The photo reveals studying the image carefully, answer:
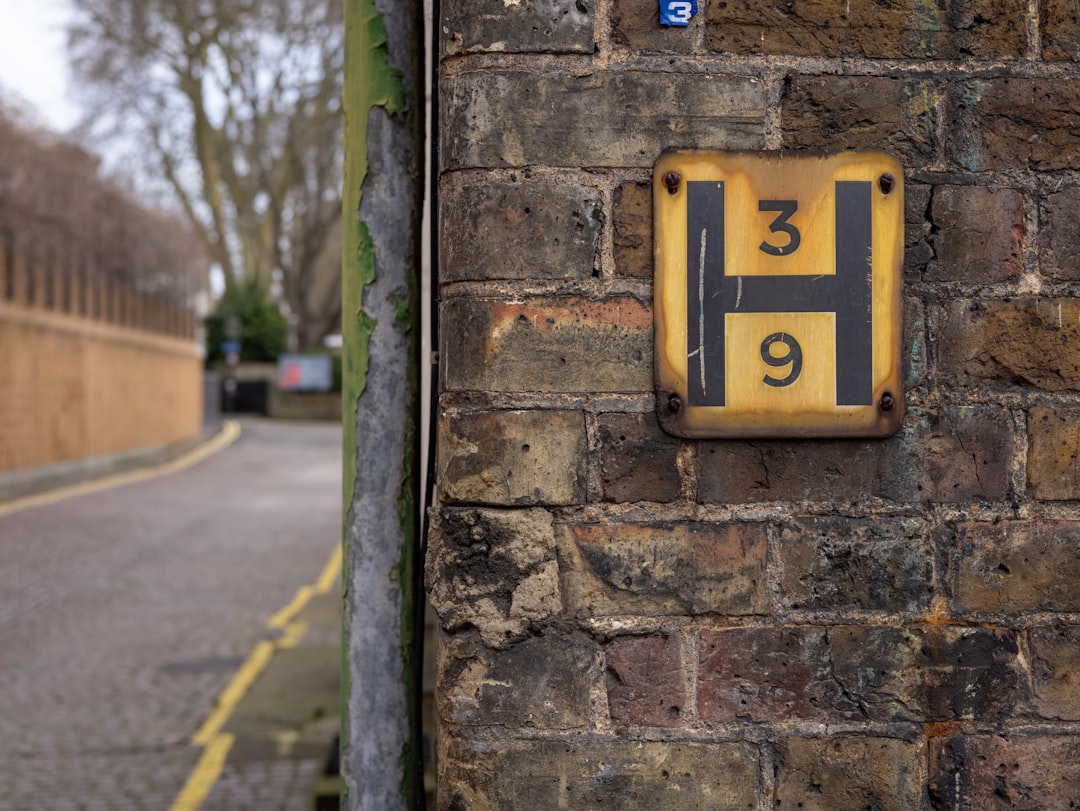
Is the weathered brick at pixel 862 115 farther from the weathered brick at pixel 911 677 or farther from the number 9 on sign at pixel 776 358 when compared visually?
the weathered brick at pixel 911 677

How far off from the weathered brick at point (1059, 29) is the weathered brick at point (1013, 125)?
0.15 ft

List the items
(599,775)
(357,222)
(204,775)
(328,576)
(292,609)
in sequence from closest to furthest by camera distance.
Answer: (599,775) < (357,222) < (204,775) < (292,609) < (328,576)

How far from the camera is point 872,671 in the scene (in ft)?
5.22

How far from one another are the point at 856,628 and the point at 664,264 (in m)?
0.58

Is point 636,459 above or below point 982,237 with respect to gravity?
below

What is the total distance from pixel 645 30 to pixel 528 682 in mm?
932

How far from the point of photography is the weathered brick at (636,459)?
1579 millimetres

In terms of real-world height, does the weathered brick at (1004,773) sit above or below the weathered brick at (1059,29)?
below

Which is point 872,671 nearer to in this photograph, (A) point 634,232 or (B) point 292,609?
(A) point 634,232

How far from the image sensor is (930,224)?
63.5 inches

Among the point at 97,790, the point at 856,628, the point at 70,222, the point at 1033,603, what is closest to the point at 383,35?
the point at 856,628

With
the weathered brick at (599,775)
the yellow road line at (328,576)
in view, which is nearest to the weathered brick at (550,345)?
the weathered brick at (599,775)

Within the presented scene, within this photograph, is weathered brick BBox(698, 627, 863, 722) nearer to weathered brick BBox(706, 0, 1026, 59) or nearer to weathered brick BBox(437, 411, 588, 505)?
weathered brick BBox(437, 411, 588, 505)

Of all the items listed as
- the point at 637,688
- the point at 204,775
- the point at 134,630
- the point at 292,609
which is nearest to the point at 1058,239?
the point at 637,688
